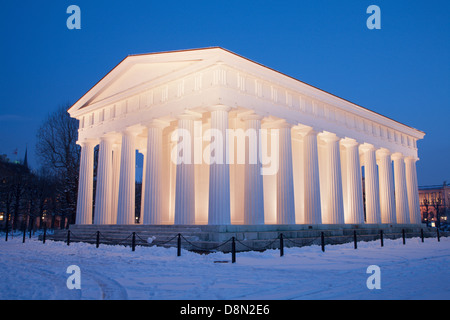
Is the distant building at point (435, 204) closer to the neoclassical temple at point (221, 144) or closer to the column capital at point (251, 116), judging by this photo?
the neoclassical temple at point (221, 144)

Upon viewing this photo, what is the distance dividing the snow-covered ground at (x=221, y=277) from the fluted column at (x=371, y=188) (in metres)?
17.3

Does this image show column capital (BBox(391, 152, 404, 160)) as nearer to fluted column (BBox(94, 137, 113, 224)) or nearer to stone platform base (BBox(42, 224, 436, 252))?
stone platform base (BBox(42, 224, 436, 252))

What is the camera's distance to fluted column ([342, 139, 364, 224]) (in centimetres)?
3145

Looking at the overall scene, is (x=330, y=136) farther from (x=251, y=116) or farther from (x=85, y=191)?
(x=85, y=191)

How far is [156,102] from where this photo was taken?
26062mm

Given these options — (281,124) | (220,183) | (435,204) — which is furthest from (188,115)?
(435,204)

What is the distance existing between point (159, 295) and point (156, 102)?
18.9 meters

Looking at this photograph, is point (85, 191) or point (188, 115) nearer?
point (188, 115)

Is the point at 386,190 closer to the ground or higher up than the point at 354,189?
higher up

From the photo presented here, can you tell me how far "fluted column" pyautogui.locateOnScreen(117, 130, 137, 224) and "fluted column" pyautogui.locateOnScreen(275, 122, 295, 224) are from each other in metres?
10.7

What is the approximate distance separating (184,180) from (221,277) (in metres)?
12.2

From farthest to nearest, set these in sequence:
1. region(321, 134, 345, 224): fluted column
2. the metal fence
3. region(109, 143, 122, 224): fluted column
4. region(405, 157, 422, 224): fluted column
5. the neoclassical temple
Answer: region(405, 157, 422, 224): fluted column, region(109, 143, 122, 224): fluted column, region(321, 134, 345, 224): fluted column, the neoclassical temple, the metal fence

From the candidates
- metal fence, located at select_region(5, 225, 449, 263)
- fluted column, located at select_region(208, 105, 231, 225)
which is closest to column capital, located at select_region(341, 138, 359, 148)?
metal fence, located at select_region(5, 225, 449, 263)

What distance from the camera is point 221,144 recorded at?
70.7 feet
